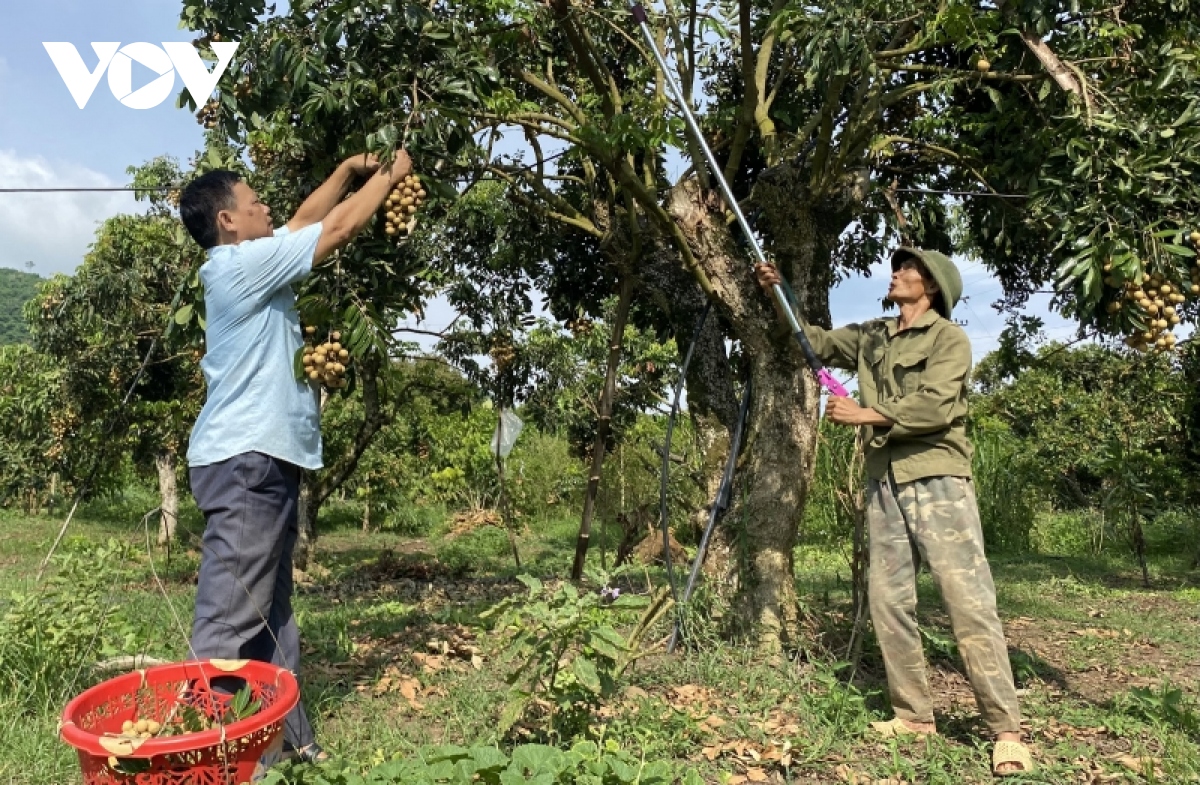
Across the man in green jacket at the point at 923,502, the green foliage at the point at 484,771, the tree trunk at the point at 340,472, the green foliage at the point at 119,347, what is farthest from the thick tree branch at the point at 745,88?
the green foliage at the point at 119,347

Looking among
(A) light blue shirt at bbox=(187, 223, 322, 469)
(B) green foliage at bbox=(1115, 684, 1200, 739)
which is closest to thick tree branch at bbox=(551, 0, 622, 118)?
(A) light blue shirt at bbox=(187, 223, 322, 469)

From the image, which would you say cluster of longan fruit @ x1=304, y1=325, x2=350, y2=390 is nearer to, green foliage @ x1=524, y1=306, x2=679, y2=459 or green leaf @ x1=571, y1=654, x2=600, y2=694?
green leaf @ x1=571, y1=654, x2=600, y2=694

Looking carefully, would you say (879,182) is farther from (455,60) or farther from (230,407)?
(230,407)

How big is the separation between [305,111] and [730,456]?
94.0 inches

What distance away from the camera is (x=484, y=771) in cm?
220

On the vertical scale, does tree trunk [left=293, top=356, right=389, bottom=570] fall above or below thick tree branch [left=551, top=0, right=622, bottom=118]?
below

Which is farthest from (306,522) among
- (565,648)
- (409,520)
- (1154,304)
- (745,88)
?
(1154,304)

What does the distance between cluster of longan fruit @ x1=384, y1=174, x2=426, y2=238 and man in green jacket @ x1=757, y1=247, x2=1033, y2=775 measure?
1.59 meters

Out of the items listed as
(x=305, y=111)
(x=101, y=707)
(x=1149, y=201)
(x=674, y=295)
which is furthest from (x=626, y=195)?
(x=101, y=707)

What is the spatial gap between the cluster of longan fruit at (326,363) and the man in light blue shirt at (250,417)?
2.0 inches

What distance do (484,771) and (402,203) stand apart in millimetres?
1782

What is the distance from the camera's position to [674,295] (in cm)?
492

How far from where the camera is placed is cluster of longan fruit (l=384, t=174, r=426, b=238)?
3.03 m

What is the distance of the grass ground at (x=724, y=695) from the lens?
2.93 metres
